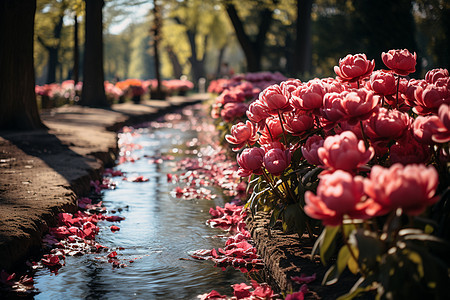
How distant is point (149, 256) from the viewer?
3963mm

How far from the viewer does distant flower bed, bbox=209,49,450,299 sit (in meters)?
1.90

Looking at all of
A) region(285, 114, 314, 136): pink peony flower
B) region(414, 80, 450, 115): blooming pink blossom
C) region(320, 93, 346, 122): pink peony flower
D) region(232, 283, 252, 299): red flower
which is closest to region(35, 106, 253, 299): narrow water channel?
region(232, 283, 252, 299): red flower

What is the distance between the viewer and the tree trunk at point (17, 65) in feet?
28.3

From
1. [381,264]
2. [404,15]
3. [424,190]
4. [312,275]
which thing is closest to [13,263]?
[312,275]

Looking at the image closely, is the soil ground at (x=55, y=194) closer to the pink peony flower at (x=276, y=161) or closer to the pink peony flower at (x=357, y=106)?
the pink peony flower at (x=276, y=161)

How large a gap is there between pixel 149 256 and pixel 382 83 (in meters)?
2.11

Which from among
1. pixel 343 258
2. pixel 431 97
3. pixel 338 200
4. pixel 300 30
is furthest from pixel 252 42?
pixel 338 200

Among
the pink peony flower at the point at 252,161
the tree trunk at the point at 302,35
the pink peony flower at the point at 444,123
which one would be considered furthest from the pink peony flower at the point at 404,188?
the tree trunk at the point at 302,35

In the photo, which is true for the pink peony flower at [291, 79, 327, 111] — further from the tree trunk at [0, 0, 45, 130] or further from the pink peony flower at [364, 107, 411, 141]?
the tree trunk at [0, 0, 45, 130]

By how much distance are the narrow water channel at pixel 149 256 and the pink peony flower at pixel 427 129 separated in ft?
5.13

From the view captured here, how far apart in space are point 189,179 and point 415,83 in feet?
14.5

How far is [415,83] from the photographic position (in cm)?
316

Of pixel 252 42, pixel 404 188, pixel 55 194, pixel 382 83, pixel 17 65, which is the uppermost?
pixel 252 42

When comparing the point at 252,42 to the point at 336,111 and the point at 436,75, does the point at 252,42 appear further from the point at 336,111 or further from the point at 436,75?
the point at 336,111
